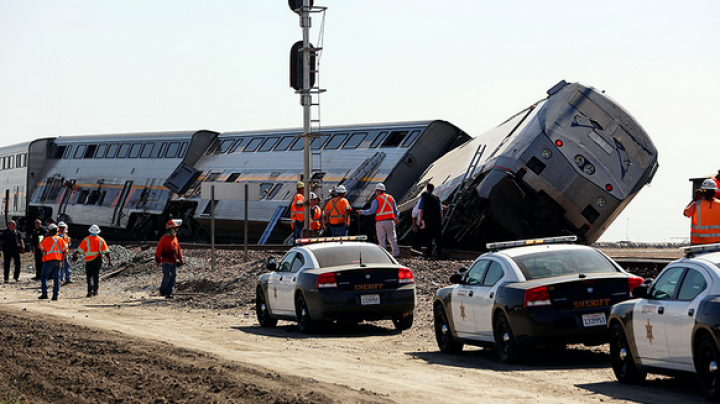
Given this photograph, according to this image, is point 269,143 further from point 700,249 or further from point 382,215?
point 700,249

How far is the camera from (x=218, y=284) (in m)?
22.4

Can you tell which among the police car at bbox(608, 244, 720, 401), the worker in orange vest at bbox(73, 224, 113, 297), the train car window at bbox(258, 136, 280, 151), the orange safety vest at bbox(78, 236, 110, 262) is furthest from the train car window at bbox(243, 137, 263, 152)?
the police car at bbox(608, 244, 720, 401)

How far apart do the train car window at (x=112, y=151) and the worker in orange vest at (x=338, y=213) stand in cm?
2468

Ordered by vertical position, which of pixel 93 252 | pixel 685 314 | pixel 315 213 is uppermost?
pixel 315 213

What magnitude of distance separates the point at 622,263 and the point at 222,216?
21420 mm

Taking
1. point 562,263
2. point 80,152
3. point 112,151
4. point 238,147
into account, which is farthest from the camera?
point 80,152

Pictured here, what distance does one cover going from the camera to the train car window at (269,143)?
121 feet

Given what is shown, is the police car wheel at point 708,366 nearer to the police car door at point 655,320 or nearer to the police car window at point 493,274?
the police car door at point 655,320

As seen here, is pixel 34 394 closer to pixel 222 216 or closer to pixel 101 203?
pixel 222 216

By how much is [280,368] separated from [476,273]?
3.07 m

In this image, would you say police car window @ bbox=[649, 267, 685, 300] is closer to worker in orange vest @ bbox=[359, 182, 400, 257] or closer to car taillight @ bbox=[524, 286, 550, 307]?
car taillight @ bbox=[524, 286, 550, 307]

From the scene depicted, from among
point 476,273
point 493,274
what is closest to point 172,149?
point 476,273

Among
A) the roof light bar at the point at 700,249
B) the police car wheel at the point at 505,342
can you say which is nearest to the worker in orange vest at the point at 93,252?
the police car wheel at the point at 505,342

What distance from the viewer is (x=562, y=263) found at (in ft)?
36.4
